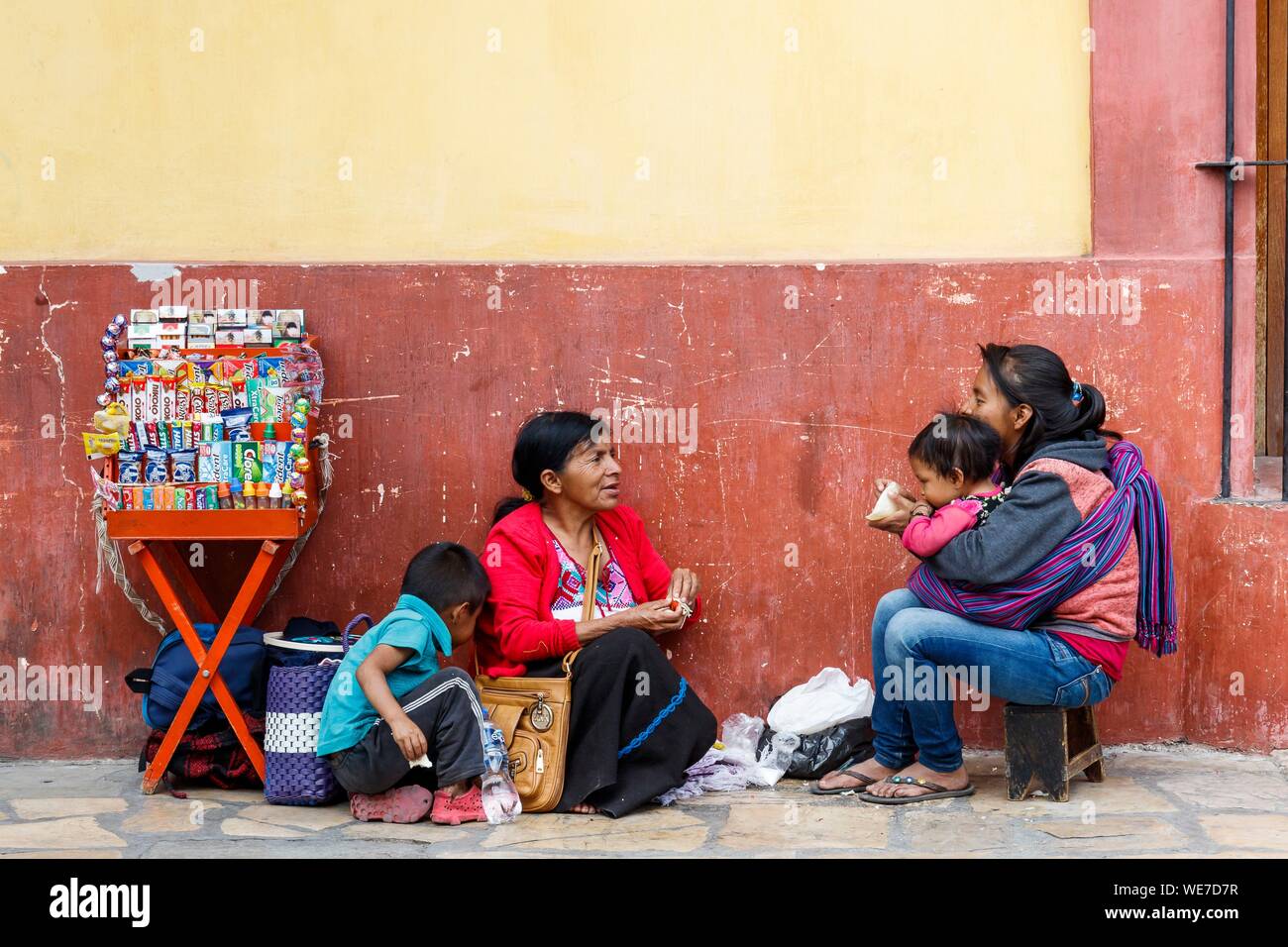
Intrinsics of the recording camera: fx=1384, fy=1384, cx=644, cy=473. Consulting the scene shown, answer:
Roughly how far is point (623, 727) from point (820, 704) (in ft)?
2.50

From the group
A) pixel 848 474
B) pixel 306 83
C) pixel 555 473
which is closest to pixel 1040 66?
pixel 848 474

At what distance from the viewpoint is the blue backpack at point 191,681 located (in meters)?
4.26

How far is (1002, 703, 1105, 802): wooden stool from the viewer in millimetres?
3957

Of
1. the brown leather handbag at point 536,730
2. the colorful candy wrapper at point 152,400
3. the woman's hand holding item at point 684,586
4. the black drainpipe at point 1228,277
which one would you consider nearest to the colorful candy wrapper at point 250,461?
the colorful candy wrapper at point 152,400

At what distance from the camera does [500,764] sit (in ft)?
13.1

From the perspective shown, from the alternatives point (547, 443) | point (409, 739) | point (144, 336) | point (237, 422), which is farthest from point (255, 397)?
point (409, 739)

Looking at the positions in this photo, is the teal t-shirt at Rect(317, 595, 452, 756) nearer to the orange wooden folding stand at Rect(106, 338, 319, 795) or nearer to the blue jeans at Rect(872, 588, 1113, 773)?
the orange wooden folding stand at Rect(106, 338, 319, 795)

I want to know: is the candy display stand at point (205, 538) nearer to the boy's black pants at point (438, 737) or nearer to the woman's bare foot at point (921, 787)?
the boy's black pants at point (438, 737)

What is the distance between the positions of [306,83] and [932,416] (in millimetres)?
2380

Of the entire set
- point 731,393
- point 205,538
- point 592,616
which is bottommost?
point 592,616

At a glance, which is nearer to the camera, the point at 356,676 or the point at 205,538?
the point at 356,676

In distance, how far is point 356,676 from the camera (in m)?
3.95

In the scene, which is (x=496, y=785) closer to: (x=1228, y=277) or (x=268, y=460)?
(x=268, y=460)

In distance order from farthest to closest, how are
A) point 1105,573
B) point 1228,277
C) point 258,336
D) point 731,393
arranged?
point 731,393 → point 1228,277 → point 258,336 → point 1105,573
